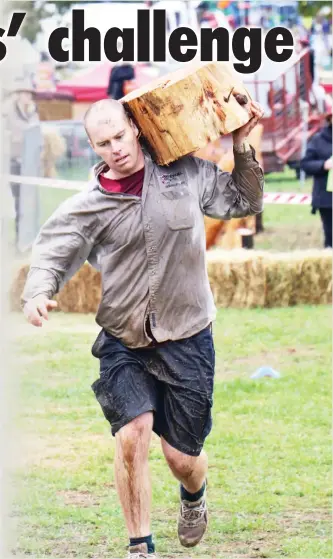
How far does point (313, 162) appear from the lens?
14.5 meters

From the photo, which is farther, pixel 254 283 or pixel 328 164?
pixel 328 164

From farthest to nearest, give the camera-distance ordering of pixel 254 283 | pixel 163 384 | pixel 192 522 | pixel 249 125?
pixel 254 283
pixel 192 522
pixel 163 384
pixel 249 125

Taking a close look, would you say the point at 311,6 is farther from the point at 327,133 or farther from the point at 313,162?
the point at 313,162

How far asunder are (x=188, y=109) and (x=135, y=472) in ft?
5.09

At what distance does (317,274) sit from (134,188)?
8.34 metres

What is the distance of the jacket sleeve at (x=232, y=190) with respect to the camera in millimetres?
5422

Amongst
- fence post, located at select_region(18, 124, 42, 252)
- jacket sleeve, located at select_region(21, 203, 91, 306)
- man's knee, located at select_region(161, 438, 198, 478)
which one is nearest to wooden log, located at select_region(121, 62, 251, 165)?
jacket sleeve, located at select_region(21, 203, 91, 306)

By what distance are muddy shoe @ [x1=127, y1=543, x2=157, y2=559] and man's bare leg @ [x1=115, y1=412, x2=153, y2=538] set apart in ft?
0.15

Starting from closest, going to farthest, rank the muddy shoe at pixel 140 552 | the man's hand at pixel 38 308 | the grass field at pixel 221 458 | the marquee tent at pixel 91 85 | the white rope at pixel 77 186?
1. the man's hand at pixel 38 308
2. the muddy shoe at pixel 140 552
3. the grass field at pixel 221 458
4. the white rope at pixel 77 186
5. the marquee tent at pixel 91 85

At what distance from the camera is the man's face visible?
5199 mm

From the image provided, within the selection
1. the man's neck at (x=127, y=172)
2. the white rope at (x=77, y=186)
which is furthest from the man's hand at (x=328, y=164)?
the man's neck at (x=127, y=172)

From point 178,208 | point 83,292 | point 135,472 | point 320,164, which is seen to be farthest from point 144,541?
point 320,164

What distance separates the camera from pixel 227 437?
8.03 meters

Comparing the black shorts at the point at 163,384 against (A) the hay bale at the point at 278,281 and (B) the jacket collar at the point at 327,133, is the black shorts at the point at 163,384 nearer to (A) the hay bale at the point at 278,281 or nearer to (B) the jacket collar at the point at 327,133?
(A) the hay bale at the point at 278,281
